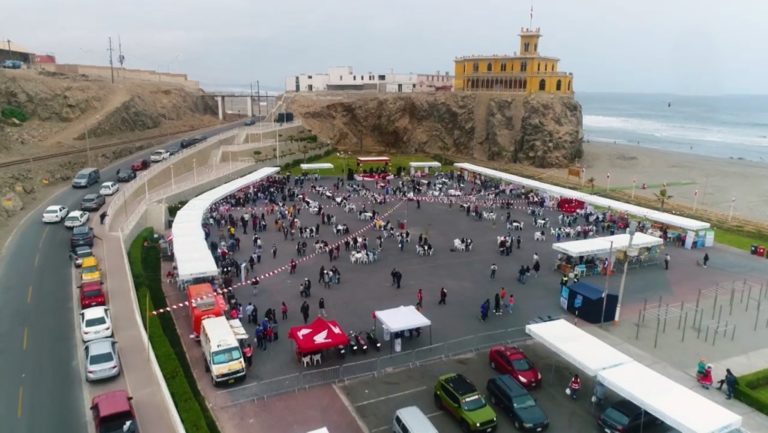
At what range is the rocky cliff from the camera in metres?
66.2

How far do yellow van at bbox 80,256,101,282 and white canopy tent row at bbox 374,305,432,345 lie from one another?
11646mm

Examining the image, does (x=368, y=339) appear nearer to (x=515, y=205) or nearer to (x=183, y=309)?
(x=183, y=309)

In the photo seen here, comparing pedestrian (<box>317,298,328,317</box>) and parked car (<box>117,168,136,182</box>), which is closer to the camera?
pedestrian (<box>317,298,328,317</box>)

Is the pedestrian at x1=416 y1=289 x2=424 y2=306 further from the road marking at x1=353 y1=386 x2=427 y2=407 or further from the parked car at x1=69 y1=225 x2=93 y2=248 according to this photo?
the parked car at x1=69 y1=225 x2=93 y2=248

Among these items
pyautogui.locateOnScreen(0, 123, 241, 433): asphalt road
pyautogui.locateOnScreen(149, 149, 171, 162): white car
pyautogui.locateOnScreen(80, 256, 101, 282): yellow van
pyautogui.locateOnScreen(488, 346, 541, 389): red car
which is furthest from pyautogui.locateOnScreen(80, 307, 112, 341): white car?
pyautogui.locateOnScreen(149, 149, 171, 162): white car

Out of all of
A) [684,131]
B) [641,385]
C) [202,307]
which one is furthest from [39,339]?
[684,131]

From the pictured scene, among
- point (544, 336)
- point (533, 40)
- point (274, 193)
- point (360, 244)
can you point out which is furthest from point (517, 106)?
point (544, 336)

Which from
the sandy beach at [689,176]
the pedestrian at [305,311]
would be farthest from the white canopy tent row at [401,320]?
the sandy beach at [689,176]

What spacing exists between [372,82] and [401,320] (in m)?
79.5

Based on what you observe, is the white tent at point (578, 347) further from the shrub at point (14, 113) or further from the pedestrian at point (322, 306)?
the shrub at point (14, 113)

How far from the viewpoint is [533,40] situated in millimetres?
69125

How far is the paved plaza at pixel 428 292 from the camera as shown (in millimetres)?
15961

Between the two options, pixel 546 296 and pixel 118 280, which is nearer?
pixel 118 280

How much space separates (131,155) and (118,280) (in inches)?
1379
